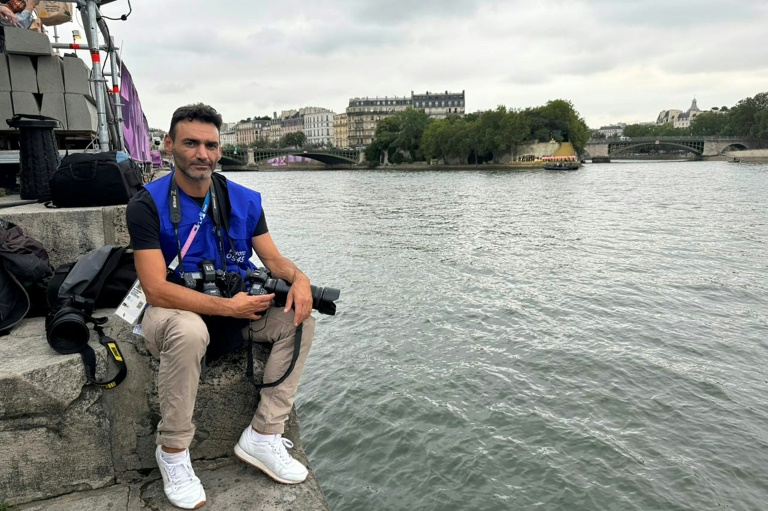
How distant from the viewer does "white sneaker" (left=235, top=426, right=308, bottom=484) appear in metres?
2.72

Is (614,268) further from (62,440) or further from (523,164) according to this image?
(523,164)

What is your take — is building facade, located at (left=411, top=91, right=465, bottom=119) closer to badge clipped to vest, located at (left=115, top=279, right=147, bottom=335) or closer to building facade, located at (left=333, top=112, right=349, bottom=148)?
building facade, located at (left=333, top=112, right=349, bottom=148)

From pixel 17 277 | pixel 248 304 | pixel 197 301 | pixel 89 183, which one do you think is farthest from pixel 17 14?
pixel 248 304

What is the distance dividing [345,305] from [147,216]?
6457 millimetres

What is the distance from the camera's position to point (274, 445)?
109 inches

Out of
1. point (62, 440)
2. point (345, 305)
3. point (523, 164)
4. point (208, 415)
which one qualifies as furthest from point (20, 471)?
point (523, 164)

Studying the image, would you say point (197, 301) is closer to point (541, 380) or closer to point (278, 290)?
point (278, 290)

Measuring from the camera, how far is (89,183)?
4.20 meters

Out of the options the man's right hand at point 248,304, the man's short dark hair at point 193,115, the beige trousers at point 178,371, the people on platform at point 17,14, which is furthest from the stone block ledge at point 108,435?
the people on platform at point 17,14

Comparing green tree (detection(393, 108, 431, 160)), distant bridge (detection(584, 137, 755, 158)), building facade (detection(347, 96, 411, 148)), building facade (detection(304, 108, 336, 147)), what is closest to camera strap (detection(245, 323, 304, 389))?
green tree (detection(393, 108, 431, 160))

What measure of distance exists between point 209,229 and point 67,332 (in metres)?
0.83

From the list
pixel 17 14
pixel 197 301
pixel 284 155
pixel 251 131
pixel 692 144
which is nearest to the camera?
pixel 197 301

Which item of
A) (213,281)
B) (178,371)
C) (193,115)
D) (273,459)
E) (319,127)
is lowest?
(273,459)

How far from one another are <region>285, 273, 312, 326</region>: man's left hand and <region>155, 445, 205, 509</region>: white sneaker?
0.80 metres
